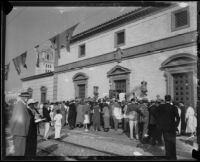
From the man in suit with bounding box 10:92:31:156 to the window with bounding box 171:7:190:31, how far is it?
102 inches

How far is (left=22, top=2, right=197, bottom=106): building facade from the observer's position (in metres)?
3.17

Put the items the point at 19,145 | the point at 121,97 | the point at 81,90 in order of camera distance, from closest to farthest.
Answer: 1. the point at 19,145
2. the point at 121,97
3. the point at 81,90

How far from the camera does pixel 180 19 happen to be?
10.3 ft

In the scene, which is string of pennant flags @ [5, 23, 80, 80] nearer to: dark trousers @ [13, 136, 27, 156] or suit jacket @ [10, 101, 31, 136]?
suit jacket @ [10, 101, 31, 136]

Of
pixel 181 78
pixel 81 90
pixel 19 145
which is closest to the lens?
pixel 19 145

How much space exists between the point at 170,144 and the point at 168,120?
1.17ft

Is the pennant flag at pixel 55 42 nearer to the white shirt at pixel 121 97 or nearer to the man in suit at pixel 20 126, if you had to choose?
the man in suit at pixel 20 126

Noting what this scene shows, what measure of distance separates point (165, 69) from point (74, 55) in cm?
147

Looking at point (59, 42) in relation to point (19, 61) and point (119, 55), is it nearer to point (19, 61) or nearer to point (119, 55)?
point (19, 61)

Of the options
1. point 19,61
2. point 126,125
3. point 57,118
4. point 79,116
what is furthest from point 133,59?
point 19,61

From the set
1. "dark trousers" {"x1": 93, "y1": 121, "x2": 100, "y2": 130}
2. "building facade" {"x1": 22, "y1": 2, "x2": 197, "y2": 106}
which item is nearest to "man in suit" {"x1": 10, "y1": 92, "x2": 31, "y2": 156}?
"building facade" {"x1": 22, "y1": 2, "x2": 197, "y2": 106}

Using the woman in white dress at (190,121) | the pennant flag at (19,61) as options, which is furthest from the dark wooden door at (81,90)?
the woman in white dress at (190,121)

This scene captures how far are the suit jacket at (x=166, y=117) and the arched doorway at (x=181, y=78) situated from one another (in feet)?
0.64

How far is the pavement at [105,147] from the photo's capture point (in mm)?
3131
